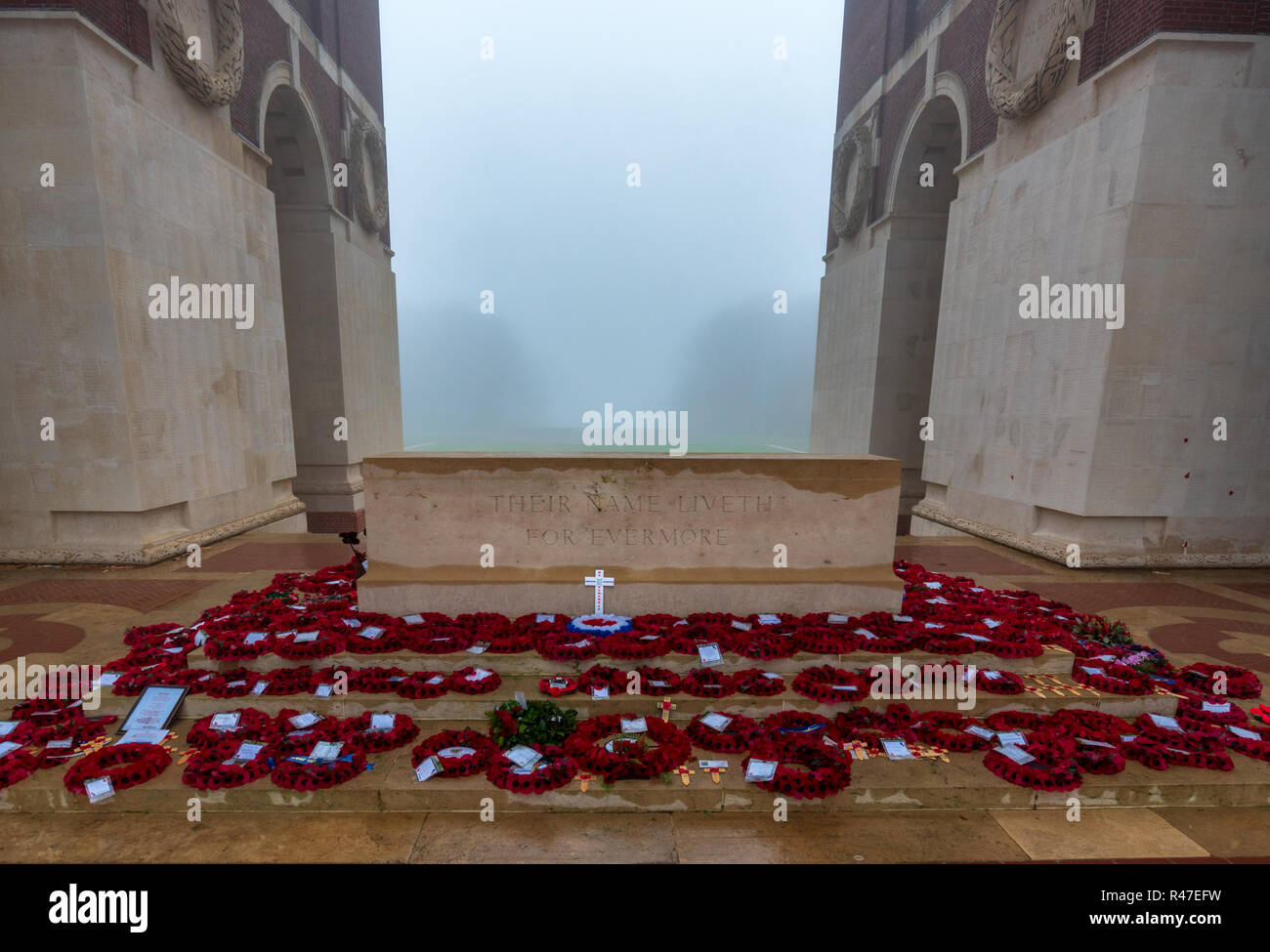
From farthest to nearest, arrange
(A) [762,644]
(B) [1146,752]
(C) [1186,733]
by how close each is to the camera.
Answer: (A) [762,644]
(C) [1186,733]
(B) [1146,752]

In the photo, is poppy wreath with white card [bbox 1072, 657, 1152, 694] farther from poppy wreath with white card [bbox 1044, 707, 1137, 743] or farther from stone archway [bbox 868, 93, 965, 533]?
stone archway [bbox 868, 93, 965, 533]

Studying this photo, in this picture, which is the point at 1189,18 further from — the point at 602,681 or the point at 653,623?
the point at 602,681

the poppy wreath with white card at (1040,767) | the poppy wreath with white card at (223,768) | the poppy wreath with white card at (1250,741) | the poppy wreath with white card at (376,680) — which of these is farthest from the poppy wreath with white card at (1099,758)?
the poppy wreath with white card at (223,768)

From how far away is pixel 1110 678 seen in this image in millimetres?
4945

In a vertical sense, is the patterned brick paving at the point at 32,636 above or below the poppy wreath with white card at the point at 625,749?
below

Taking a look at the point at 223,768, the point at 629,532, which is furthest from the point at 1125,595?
the point at 223,768

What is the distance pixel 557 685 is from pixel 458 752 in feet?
3.11

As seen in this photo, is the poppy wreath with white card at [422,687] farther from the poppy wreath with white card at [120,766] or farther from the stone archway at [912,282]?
the stone archway at [912,282]

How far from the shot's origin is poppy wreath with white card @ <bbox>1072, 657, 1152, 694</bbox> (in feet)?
15.8

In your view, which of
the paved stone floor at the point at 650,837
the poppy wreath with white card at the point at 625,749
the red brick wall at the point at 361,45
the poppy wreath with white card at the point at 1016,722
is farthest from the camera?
the red brick wall at the point at 361,45

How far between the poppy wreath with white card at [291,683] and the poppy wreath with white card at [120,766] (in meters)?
0.76

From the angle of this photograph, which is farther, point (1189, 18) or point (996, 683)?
point (1189, 18)

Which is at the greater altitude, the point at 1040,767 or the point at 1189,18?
the point at 1189,18

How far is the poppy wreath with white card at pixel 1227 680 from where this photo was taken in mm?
5094
